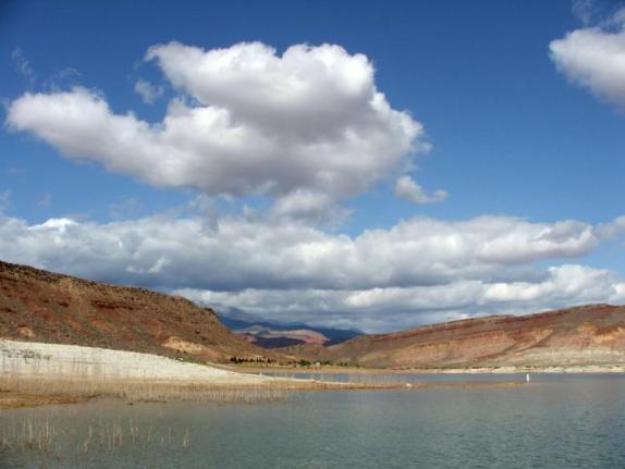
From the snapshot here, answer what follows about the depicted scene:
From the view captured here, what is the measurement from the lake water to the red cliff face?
58347 millimetres

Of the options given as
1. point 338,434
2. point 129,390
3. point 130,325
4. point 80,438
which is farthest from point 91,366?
point 130,325

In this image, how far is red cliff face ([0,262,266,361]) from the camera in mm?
112375

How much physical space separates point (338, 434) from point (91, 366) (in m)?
36.5

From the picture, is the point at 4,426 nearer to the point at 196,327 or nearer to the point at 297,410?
the point at 297,410

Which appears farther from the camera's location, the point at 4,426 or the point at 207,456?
the point at 4,426

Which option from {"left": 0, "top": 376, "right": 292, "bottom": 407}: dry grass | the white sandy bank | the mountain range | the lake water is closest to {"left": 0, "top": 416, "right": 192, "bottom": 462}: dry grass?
the lake water

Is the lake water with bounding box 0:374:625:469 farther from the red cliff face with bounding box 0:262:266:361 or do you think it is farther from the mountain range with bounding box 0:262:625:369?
the red cliff face with bounding box 0:262:266:361

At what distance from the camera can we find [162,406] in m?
50.0

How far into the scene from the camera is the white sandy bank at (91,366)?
6153cm

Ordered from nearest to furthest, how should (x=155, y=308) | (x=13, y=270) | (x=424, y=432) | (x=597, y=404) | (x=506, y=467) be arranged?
1. (x=506, y=467)
2. (x=424, y=432)
3. (x=597, y=404)
4. (x=13, y=270)
5. (x=155, y=308)

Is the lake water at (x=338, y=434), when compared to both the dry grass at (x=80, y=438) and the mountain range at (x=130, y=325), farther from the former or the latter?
the mountain range at (x=130, y=325)

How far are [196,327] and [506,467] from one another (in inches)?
5647

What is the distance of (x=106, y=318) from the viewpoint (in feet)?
463

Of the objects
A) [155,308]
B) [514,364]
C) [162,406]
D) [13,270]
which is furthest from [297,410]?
[514,364]
